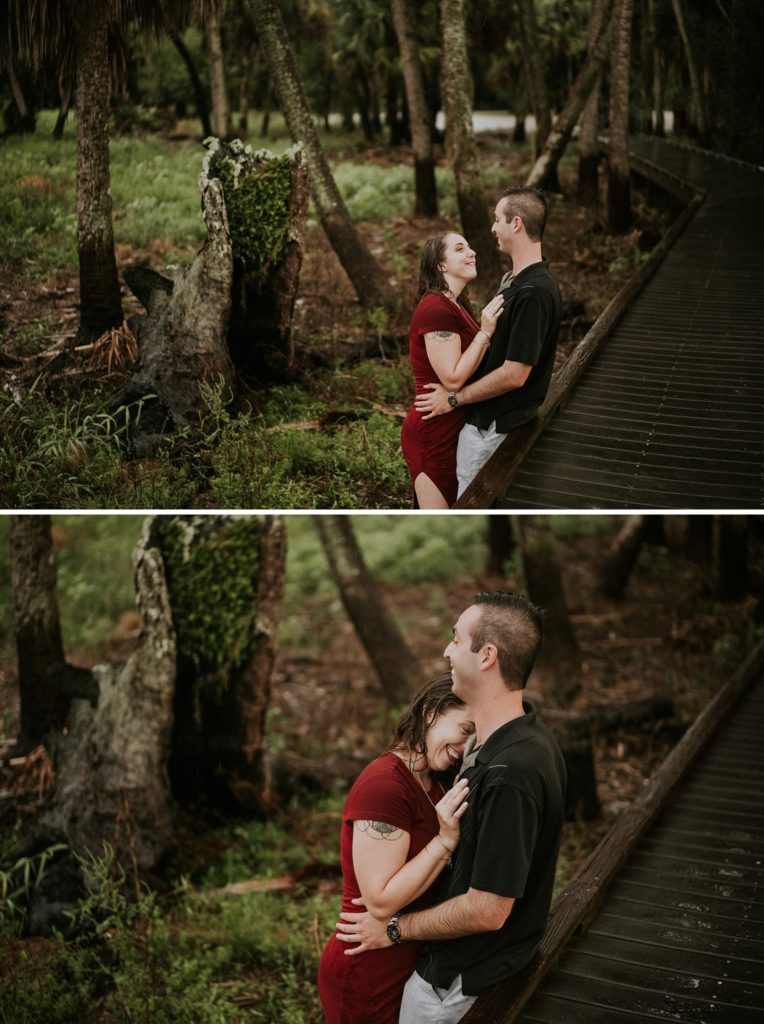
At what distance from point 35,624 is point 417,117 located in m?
10.0

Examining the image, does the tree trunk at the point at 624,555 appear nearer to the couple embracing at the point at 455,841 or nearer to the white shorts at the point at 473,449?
the white shorts at the point at 473,449

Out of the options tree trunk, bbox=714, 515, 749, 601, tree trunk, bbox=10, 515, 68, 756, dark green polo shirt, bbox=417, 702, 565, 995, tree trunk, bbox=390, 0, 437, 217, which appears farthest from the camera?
tree trunk, bbox=390, 0, 437, 217

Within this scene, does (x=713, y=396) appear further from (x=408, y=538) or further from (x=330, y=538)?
(x=408, y=538)

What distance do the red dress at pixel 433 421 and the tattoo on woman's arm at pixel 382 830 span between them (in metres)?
2.21

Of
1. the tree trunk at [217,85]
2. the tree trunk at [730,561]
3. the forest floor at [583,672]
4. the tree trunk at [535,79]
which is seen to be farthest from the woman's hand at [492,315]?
the tree trunk at [535,79]

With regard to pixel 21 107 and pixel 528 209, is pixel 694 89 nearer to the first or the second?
pixel 21 107

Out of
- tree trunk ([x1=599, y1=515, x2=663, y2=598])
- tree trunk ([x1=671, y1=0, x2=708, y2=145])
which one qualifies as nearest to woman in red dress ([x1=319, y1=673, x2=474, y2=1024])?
tree trunk ([x1=599, y1=515, x2=663, y2=598])

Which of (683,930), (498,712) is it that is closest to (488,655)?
(498,712)

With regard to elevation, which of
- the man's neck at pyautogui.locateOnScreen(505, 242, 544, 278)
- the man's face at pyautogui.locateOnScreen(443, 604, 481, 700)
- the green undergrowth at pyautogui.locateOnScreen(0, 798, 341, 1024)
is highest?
the man's neck at pyautogui.locateOnScreen(505, 242, 544, 278)

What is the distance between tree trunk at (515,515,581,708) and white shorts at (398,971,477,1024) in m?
→ 5.61

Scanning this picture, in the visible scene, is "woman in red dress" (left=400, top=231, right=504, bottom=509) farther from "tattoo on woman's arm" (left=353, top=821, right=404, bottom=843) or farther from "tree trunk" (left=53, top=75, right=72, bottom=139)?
"tree trunk" (left=53, top=75, right=72, bottom=139)

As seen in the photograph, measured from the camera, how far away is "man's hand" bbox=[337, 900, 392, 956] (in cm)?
331

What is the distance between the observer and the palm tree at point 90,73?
8.25 meters

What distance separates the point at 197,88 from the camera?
1602 cm
